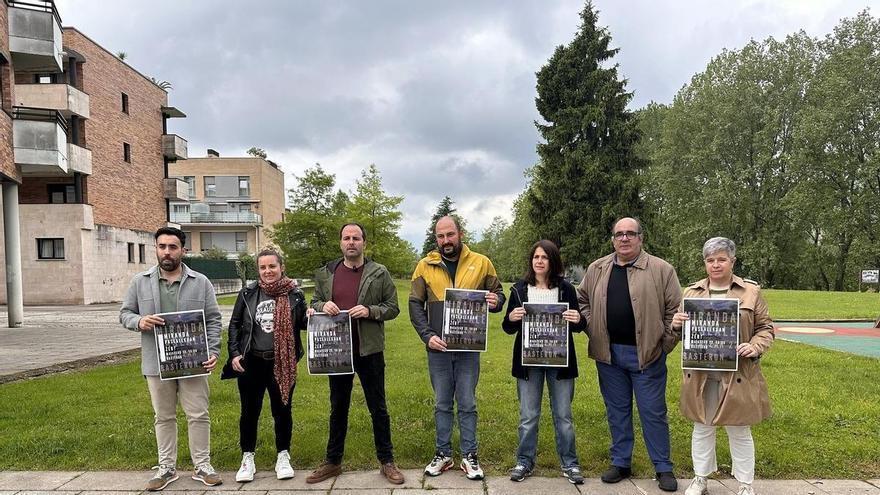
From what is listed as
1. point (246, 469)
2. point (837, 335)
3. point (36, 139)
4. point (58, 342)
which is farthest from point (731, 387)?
point (36, 139)

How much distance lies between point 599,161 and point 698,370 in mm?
32296

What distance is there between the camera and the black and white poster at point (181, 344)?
14.4 ft

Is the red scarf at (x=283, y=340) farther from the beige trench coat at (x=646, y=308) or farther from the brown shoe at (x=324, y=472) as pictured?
the beige trench coat at (x=646, y=308)

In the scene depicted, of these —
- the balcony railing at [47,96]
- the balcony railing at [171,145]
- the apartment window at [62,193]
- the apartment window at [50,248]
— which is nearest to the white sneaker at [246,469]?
the apartment window at [50,248]

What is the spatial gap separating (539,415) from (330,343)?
1.85m

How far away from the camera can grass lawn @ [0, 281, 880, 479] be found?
196 inches

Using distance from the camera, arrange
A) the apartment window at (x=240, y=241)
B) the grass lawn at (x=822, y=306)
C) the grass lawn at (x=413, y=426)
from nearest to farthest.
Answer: the grass lawn at (x=413, y=426) < the grass lawn at (x=822, y=306) < the apartment window at (x=240, y=241)

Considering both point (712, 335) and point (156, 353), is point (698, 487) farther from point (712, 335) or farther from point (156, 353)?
point (156, 353)

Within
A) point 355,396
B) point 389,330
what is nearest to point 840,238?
point 389,330

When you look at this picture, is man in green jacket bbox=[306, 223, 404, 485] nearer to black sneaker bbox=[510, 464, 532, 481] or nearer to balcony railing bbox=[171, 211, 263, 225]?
black sneaker bbox=[510, 464, 532, 481]

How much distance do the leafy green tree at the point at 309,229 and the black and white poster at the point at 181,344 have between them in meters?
31.8

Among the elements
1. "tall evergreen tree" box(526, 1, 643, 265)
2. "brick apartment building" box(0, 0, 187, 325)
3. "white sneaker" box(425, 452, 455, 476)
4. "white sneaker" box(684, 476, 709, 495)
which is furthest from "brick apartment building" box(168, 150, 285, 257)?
"white sneaker" box(684, 476, 709, 495)

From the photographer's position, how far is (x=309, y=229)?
1458 inches

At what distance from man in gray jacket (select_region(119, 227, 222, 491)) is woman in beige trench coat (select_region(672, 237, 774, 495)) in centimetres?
385
